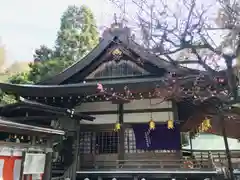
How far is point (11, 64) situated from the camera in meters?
37.4

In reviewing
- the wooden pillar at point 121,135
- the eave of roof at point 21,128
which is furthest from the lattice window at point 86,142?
the eave of roof at point 21,128

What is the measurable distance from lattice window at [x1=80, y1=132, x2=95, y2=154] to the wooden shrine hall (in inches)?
1.6

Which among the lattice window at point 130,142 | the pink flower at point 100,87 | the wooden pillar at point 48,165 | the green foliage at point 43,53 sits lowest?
the wooden pillar at point 48,165

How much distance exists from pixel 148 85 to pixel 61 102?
3.83 metres

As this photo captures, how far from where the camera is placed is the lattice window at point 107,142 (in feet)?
36.1

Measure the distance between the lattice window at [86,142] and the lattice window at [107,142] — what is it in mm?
217

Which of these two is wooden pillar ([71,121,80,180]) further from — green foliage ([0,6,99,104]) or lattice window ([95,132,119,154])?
green foliage ([0,6,99,104])

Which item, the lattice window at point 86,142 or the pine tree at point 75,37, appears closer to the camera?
the lattice window at point 86,142

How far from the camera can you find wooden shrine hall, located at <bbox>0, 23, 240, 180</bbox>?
32.8 feet

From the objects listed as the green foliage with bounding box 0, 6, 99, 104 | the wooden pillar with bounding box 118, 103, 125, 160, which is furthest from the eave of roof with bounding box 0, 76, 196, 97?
the green foliage with bounding box 0, 6, 99, 104

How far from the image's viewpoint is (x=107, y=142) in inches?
440

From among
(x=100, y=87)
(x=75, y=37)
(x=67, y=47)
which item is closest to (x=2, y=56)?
(x=67, y=47)

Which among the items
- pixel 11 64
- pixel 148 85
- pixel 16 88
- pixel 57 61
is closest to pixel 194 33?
pixel 148 85

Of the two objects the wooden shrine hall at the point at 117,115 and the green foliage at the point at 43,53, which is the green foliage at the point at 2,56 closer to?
the green foliage at the point at 43,53
